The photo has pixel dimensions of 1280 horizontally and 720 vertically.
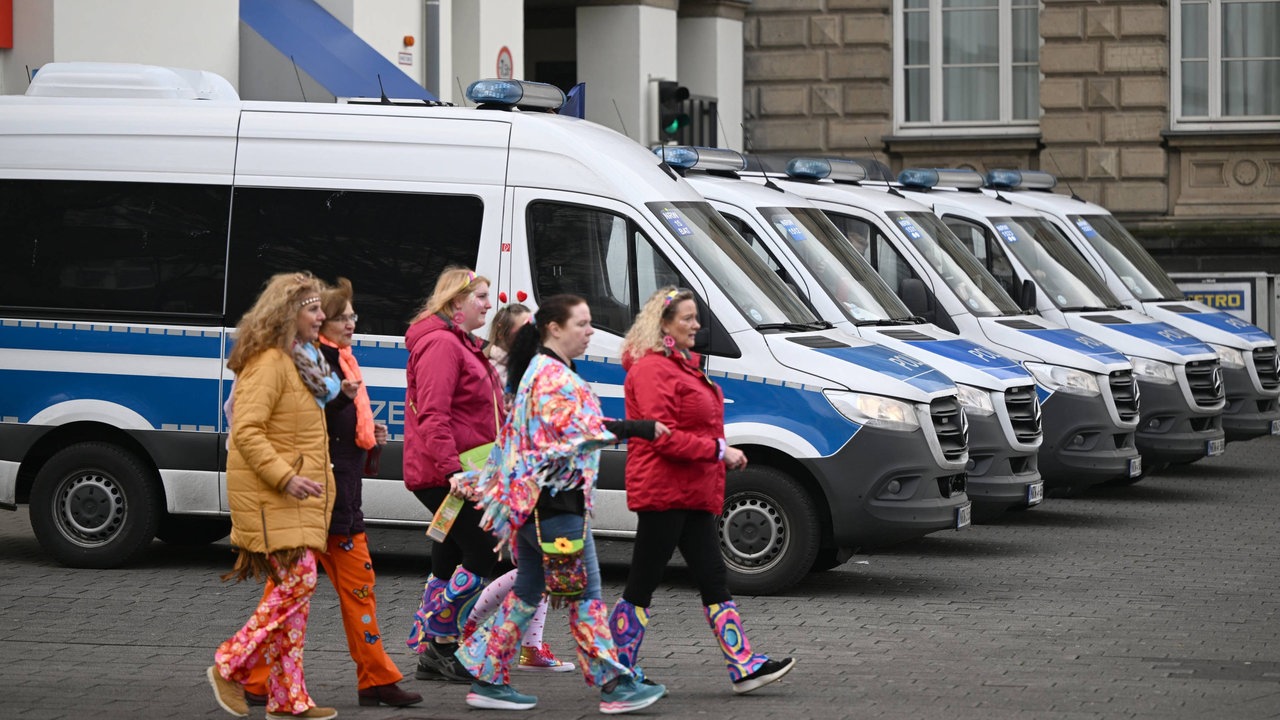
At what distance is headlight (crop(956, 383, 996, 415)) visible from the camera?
12203 mm

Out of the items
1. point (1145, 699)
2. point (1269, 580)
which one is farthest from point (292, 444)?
point (1269, 580)

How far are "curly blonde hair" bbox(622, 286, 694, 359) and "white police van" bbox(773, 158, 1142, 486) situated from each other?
5756 mm

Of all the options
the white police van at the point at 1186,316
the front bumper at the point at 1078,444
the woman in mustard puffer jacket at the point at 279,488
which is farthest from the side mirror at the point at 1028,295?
the woman in mustard puffer jacket at the point at 279,488

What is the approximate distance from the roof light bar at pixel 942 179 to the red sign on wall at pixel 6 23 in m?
6.87

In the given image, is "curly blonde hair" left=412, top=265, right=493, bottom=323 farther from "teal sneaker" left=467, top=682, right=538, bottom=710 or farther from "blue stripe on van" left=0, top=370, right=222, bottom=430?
"blue stripe on van" left=0, top=370, right=222, bottom=430

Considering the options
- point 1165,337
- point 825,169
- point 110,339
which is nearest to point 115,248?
point 110,339

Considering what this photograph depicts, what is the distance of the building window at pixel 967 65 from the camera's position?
97.2ft

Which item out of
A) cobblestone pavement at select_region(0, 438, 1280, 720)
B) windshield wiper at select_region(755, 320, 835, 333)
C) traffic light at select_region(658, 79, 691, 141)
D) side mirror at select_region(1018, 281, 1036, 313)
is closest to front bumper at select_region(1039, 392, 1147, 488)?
cobblestone pavement at select_region(0, 438, 1280, 720)

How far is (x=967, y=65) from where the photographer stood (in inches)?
1179

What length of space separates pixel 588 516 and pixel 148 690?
1.92 meters

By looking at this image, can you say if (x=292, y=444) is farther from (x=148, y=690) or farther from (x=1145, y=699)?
(x=1145, y=699)

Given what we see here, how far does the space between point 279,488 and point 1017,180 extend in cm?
1225

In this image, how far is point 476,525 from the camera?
331 inches

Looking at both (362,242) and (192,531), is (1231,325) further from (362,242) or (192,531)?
(192,531)
